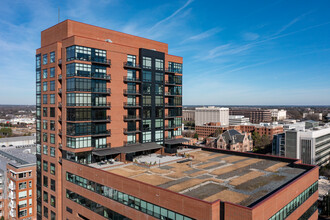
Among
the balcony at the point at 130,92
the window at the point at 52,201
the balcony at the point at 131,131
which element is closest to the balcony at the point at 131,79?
the balcony at the point at 130,92

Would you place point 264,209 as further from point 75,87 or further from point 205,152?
point 75,87

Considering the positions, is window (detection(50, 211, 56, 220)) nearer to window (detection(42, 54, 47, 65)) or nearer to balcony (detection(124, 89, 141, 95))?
balcony (detection(124, 89, 141, 95))

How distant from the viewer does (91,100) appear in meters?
45.0

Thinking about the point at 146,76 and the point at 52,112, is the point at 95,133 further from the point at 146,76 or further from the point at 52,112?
the point at 146,76

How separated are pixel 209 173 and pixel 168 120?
2206 cm

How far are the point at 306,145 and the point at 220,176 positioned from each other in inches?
3574

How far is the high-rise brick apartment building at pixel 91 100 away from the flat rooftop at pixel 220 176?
8006mm

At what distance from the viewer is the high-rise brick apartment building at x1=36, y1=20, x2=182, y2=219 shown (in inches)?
1737

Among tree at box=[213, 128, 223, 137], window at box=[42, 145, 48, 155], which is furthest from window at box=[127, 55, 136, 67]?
tree at box=[213, 128, 223, 137]

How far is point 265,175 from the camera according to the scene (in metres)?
38.5

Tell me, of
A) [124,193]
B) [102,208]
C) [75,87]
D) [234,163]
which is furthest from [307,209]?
[75,87]

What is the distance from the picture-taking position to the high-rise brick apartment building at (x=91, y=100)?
4412 cm

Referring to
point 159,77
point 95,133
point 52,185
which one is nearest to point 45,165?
point 52,185

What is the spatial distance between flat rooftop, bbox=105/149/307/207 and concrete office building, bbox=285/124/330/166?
7322 centimetres
